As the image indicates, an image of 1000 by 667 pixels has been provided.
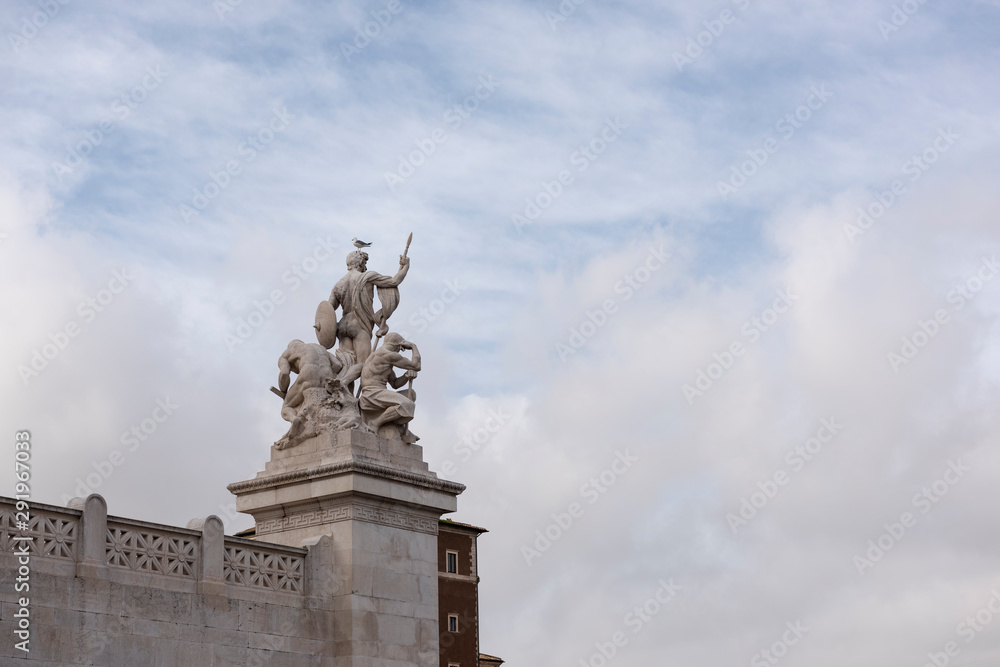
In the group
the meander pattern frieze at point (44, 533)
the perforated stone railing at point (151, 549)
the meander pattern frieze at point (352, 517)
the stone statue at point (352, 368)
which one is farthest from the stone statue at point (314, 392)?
the meander pattern frieze at point (44, 533)

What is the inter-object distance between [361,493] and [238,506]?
2327 mm

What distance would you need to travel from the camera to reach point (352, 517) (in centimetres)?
1984

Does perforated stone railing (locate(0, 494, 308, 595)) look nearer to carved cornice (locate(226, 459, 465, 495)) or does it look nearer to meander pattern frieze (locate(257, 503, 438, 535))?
meander pattern frieze (locate(257, 503, 438, 535))

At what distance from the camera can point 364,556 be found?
19.9m

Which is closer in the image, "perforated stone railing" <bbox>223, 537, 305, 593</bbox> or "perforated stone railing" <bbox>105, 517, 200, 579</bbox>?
"perforated stone railing" <bbox>105, 517, 200, 579</bbox>

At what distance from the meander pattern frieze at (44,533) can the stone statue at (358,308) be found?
5.91m

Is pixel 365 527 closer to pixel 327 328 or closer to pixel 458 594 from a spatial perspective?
pixel 327 328

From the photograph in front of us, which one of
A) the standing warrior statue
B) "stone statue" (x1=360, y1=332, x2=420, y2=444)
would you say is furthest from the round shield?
"stone statue" (x1=360, y1=332, x2=420, y2=444)

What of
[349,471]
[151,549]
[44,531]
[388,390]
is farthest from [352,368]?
[44,531]

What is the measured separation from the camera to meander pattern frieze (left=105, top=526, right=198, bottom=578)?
56.2ft

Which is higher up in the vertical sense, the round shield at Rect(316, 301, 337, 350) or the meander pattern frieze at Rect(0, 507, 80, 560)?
the round shield at Rect(316, 301, 337, 350)

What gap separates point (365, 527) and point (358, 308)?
3.60m

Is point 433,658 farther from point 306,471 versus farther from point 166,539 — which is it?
point 166,539

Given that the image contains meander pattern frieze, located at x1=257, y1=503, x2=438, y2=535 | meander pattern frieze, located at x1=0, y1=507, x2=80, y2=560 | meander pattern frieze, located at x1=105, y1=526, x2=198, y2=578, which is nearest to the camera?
meander pattern frieze, located at x1=0, y1=507, x2=80, y2=560
